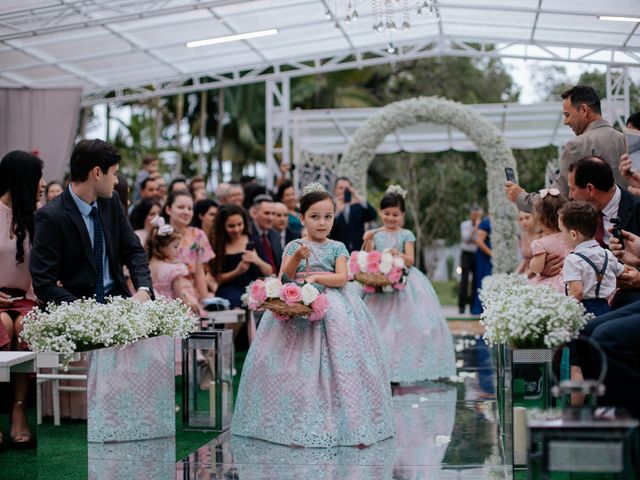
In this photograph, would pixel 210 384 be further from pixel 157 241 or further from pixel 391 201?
pixel 391 201

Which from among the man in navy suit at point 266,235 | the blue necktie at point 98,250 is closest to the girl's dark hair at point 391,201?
the man in navy suit at point 266,235

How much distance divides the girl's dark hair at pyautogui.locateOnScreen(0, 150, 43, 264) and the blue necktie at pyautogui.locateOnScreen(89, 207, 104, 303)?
821 millimetres

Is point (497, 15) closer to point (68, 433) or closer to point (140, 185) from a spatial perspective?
point (140, 185)

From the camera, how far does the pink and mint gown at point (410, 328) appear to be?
32.0ft

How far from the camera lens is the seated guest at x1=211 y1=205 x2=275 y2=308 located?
401 inches

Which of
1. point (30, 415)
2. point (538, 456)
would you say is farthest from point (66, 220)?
point (538, 456)

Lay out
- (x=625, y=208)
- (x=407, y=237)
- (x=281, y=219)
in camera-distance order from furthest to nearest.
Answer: (x=281, y=219) → (x=407, y=237) → (x=625, y=208)

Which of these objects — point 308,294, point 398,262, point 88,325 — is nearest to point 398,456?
point 308,294

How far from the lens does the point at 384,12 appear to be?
14.4 m

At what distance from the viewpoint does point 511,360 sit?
5543 mm

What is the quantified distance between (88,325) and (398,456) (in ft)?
7.25

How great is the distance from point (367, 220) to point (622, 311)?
6.99 m

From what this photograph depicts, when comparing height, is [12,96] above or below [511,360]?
above

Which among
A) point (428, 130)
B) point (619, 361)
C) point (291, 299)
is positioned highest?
point (428, 130)
